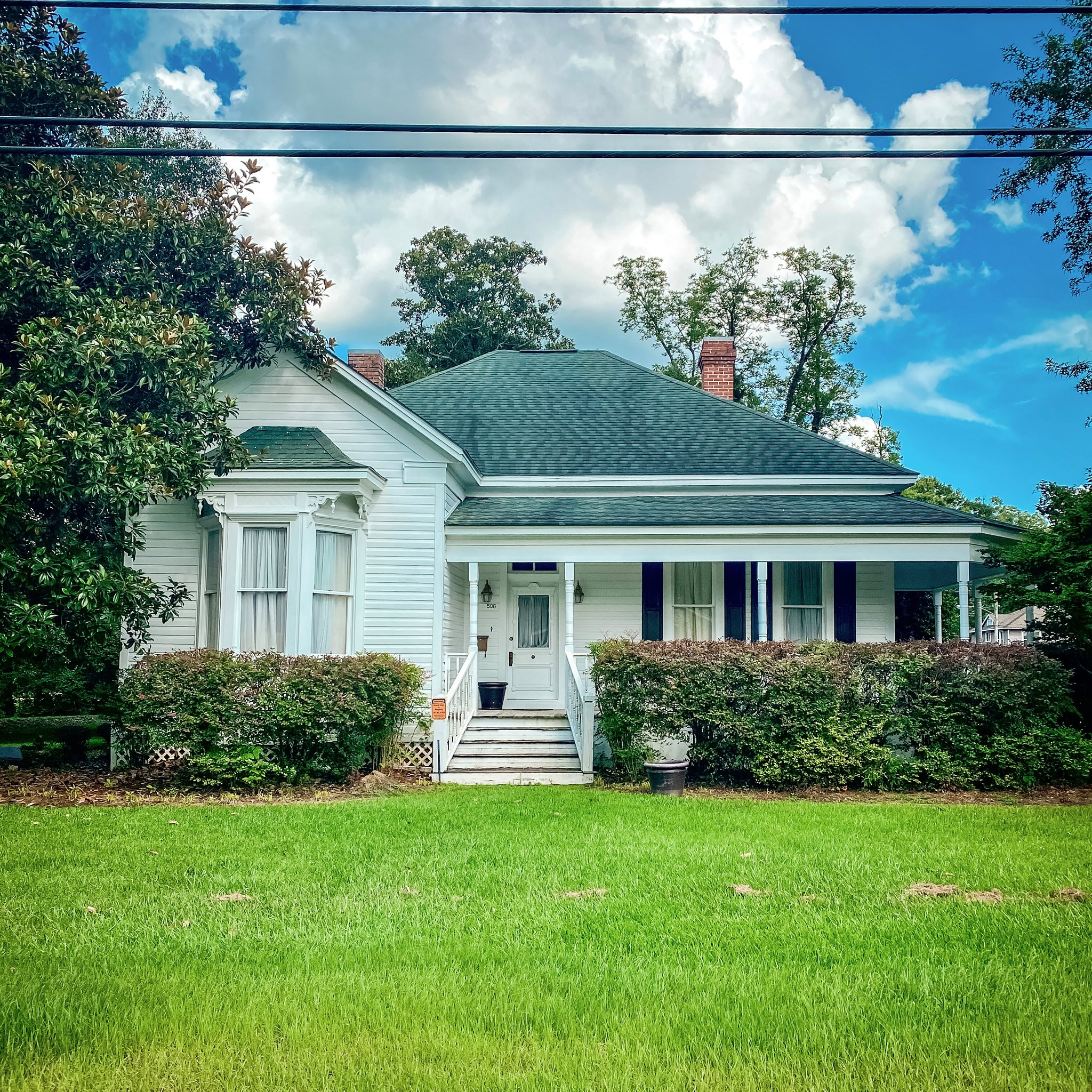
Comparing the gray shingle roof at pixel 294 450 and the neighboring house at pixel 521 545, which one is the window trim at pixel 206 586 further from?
the gray shingle roof at pixel 294 450

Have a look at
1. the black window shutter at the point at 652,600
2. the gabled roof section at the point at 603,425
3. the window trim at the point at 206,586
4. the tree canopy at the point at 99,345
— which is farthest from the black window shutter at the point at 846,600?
the window trim at the point at 206,586

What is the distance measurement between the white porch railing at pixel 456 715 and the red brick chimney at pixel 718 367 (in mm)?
9445

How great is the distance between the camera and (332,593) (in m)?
13.4

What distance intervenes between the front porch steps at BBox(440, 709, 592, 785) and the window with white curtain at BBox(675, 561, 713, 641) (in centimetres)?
288

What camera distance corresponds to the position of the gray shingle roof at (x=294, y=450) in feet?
42.5

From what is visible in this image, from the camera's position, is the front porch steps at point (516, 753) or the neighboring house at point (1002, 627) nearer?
the front porch steps at point (516, 753)

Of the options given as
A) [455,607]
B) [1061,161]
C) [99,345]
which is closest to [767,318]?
[1061,161]

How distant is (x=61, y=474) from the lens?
407 inches

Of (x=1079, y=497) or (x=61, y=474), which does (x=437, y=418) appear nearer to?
(x=61, y=474)

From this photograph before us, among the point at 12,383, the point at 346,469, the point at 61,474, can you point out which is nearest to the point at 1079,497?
the point at 346,469

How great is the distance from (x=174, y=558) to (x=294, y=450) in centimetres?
260

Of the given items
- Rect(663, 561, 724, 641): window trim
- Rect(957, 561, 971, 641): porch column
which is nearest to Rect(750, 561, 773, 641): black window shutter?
Rect(663, 561, 724, 641): window trim

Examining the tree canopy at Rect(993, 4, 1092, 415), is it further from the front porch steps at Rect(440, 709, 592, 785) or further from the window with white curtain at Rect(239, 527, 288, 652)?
the window with white curtain at Rect(239, 527, 288, 652)

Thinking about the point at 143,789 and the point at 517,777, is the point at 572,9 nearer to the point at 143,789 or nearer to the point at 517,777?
the point at 517,777
